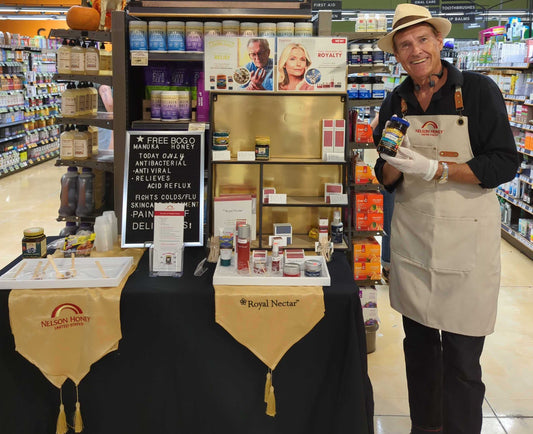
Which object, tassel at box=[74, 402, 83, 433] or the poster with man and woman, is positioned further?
the poster with man and woman

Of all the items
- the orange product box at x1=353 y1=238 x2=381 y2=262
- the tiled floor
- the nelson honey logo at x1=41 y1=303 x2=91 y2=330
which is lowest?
the tiled floor

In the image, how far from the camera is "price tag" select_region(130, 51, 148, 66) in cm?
383

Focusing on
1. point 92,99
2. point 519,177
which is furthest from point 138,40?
point 519,177

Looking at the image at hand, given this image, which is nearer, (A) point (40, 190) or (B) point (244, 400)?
(B) point (244, 400)

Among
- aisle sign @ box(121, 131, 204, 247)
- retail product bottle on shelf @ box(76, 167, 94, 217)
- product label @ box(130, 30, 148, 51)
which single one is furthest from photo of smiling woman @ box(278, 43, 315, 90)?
retail product bottle on shelf @ box(76, 167, 94, 217)

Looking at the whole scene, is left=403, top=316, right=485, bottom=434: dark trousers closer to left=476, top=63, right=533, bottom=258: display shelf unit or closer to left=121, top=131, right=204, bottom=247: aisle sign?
left=121, top=131, right=204, bottom=247: aisle sign

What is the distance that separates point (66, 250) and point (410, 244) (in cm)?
171

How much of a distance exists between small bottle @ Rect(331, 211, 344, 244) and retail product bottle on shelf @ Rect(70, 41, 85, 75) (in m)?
2.01

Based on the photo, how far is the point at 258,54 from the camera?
3.22 meters

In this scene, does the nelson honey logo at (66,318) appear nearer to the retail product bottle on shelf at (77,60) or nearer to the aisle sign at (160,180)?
the aisle sign at (160,180)

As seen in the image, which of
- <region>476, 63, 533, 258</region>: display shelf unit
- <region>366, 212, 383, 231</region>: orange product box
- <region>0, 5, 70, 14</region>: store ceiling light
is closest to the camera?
<region>366, 212, 383, 231</region>: orange product box

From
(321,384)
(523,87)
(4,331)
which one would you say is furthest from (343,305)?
(523,87)

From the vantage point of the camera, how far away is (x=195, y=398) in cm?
274

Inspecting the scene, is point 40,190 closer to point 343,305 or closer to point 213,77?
point 213,77
